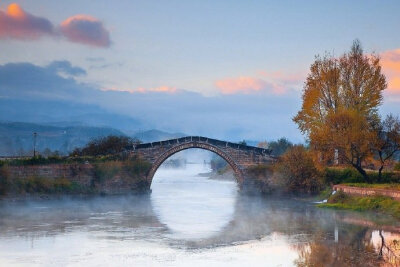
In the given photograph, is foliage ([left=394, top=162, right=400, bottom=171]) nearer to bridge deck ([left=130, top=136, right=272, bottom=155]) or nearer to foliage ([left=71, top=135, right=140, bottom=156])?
bridge deck ([left=130, top=136, right=272, bottom=155])

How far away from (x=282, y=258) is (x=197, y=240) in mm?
5850

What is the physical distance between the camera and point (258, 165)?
5978 centimetres

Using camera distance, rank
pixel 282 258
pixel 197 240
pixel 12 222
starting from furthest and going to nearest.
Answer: pixel 12 222, pixel 197 240, pixel 282 258

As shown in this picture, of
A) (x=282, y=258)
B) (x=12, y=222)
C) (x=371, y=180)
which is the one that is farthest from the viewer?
(x=371, y=180)

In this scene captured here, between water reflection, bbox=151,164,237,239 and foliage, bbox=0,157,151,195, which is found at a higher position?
foliage, bbox=0,157,151,195

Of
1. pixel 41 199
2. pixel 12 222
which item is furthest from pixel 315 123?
pixel 12 222

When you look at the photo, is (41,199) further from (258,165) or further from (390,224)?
(390,224)

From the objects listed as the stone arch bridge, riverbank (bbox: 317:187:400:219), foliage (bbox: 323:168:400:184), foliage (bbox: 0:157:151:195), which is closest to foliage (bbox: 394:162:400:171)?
foliage (bbox: 323:168:400:184)

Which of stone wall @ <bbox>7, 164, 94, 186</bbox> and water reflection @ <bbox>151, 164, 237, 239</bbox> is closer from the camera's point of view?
water reflection @ <bbox>151, 164, 237, 239</bbox>

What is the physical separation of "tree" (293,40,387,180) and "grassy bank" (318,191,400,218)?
12.0 ft

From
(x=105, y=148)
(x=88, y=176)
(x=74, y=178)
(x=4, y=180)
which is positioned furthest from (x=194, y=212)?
(x=105, y=148)

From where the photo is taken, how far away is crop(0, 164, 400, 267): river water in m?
23.3

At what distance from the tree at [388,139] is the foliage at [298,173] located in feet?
20.9

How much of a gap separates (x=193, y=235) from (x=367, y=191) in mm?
15356
